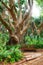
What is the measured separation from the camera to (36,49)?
42.8 feet

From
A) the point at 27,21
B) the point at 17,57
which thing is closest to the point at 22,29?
the point at 27,21

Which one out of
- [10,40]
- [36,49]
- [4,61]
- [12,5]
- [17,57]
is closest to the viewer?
[4,61]

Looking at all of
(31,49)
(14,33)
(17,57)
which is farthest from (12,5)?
(17,57)

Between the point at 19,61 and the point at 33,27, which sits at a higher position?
the point at 33,27

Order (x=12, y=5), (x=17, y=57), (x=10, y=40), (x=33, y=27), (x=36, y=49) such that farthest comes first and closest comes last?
(x=33, y=27) < (x=10, y=40) < (x=36, y=49) < (x=12, y=5) < (x=17, y=57)

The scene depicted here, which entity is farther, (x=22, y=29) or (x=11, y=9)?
(x=22, y=29)

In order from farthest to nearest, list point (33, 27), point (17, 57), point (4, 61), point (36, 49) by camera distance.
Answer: point (33, 27)
point (36, 49)
point (17, 57)
point (4, 61)

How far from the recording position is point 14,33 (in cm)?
1375

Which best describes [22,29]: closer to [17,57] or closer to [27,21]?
[27,21]

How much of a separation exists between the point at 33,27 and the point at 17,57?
945 cm

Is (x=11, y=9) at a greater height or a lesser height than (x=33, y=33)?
greater

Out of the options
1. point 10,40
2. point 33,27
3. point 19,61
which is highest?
point 33,27

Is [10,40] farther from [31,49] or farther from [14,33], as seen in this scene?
[31,49]

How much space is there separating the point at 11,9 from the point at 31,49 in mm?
3269
